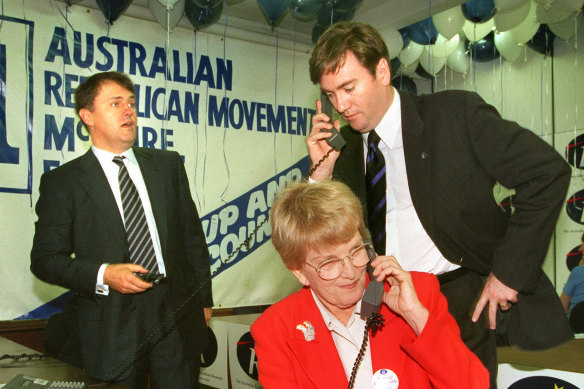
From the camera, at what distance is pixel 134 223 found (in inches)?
105

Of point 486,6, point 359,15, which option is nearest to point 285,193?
point 486,6

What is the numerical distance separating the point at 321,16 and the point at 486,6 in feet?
4.32

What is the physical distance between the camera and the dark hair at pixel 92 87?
2.89m

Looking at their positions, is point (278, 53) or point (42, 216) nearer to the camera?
point (42, 216)

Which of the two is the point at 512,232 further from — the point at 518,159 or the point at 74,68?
the point at 74,68

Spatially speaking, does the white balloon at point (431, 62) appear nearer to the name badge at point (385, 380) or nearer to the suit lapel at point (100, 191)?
the suit lapel at point (100, 191)

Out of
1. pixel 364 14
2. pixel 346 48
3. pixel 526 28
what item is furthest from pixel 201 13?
pixel 526 28

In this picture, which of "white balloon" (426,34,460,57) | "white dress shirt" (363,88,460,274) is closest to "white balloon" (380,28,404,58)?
"white balloon" (426,34,460,57)

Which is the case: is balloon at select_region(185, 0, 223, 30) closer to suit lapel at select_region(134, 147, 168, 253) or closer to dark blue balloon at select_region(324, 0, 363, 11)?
dark blue balloon at select_region(324, 0, 363, 11)

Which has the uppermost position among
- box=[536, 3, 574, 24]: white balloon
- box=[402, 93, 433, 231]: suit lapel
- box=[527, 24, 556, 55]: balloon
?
box=[527, 24, 556, 55]: balloon

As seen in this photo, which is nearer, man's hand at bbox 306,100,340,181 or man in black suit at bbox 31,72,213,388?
man's hand at bbox 306,100,340,181

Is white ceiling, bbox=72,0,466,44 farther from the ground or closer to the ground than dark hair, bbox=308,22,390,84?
farther from the ground

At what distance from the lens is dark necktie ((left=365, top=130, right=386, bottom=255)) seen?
2.01 metres

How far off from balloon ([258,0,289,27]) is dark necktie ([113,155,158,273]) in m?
2.26
